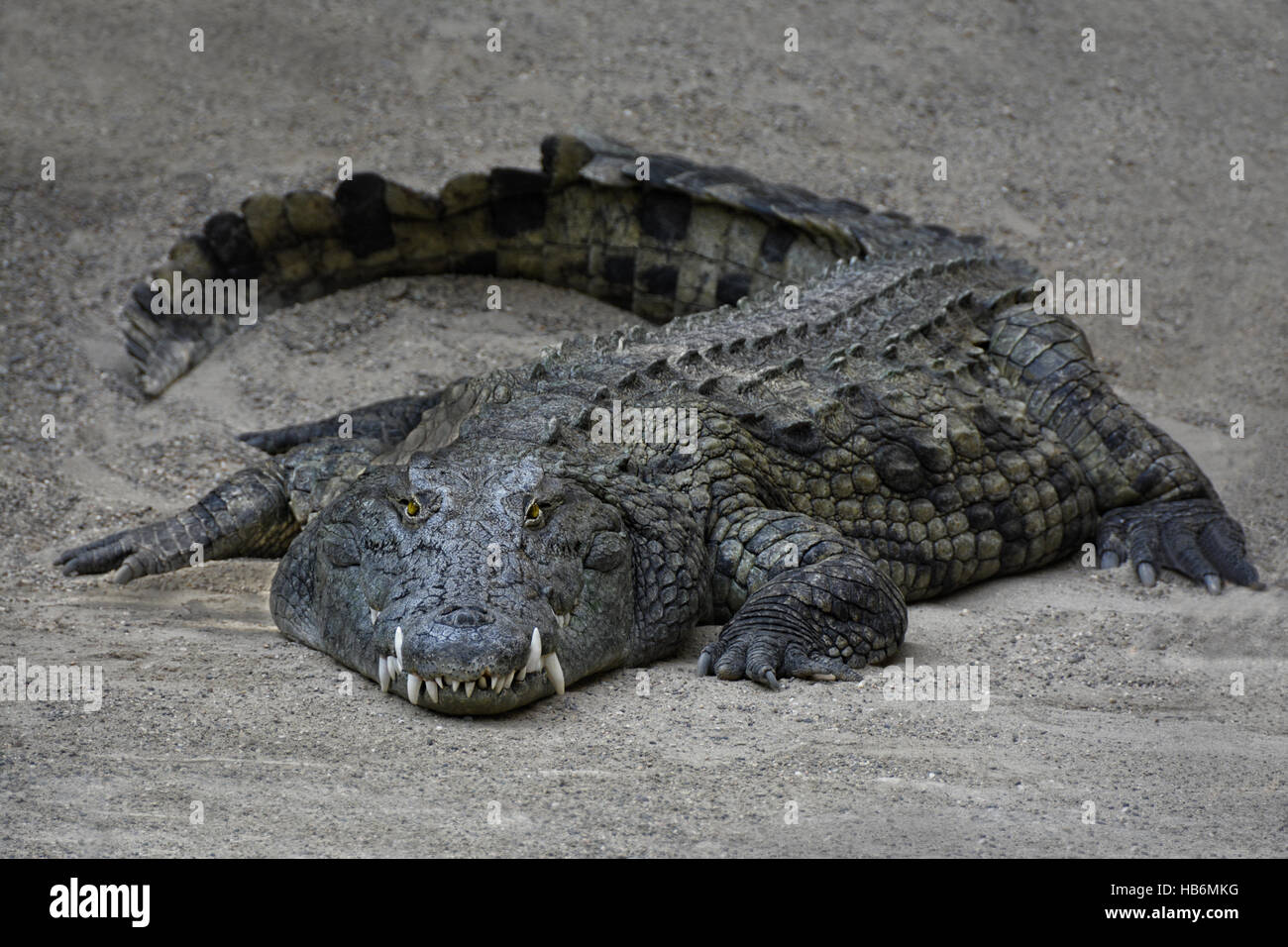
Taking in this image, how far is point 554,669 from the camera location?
4691mm

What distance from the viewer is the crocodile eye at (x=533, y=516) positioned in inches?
193

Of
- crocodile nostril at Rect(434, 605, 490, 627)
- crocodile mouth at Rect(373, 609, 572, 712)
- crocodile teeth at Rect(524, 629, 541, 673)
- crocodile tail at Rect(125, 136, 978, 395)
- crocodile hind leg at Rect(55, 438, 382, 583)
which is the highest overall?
crocodile tail at Rect(125, 136, 978, 395)

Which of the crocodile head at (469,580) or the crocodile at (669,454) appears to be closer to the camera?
the crocodile head at (469,580)

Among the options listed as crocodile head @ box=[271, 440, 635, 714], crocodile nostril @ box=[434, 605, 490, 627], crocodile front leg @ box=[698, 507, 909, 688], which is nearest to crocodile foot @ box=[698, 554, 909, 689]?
crocodile front leg @ box=[698, 507, 909, 688]

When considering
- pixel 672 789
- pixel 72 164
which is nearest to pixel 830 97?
pixel 72 164

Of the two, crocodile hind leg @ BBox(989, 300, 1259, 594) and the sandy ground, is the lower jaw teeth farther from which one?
crocodile hind leg @ BBox(989, 300, 1259, 594)

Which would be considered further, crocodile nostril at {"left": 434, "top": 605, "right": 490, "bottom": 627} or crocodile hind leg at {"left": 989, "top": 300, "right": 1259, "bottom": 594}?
crocodile hind leg at {"left": 989, "top": 300, "right": 1259, "bottom": 594}

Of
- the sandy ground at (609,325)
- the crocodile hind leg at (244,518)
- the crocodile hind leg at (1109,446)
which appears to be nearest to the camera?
the sandy ground at (609,325)

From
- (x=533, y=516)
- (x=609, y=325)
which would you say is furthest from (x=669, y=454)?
(x=609, y=325)

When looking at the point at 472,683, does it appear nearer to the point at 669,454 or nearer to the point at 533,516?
the point at 533,516

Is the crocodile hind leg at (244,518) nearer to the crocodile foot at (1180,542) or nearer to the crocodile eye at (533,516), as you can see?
the crocodile eye at (533,516)

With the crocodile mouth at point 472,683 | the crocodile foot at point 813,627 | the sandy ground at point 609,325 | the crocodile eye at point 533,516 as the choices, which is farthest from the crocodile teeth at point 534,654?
the crocodile foot at point 813,627

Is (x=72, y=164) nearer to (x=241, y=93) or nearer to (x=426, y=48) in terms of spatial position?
(x=241, y=93)

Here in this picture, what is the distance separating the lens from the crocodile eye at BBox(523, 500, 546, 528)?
491cm
